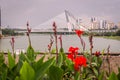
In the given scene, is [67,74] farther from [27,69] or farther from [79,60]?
[27,69]

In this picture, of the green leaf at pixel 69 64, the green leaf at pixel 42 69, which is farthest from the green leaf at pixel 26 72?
the green leaf at pixel 69 64

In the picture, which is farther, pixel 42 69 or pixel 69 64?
pixel 69 64

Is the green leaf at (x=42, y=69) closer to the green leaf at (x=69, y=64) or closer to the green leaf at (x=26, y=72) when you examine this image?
the green leaf at (x=26, y=72)

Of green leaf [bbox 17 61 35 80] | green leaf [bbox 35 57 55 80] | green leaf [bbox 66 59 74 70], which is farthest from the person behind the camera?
green leaf [bbox 66 59 74 70]

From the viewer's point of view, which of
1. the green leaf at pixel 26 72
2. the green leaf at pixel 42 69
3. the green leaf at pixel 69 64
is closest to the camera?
the green leaf at pixel 26 72

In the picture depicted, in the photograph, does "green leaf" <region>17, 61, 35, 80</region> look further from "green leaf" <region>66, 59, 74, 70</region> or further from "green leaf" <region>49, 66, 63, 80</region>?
"green leaf" <region>66, 59, 74, 70</region>

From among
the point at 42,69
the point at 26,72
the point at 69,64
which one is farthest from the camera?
the point at 69,64

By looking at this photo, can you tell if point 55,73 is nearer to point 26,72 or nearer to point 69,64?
point 26,72

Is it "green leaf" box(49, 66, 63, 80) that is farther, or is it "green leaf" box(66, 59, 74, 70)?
"green leaf" box(66, 59, 74, 70)

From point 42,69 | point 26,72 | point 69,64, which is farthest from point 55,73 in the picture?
point 69,64

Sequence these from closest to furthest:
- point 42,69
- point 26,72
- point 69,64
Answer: point 26,72
point 42,69
point 69,64

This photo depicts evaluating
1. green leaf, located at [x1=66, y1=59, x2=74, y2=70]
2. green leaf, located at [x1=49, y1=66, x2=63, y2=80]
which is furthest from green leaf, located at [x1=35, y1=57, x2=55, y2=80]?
green leaf, located at [x1=66, y1=59, x2=74, y2=70]

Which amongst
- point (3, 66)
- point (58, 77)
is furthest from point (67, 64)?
point (58, 77)

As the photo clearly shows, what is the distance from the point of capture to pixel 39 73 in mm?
1269
